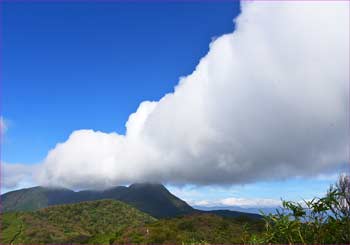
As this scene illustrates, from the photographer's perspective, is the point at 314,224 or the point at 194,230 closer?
the point at 314,224

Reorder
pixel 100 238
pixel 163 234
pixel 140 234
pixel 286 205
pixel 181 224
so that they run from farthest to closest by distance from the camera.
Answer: pixel 100 238, pixel 181 224, pixel 140 234, pixel 163 234, pixel 286 205

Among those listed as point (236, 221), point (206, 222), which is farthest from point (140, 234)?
point (236, 221)

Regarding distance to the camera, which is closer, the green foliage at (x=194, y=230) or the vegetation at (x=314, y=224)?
the vegetation at (x=314, y=224)

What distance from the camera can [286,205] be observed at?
15.1 meters

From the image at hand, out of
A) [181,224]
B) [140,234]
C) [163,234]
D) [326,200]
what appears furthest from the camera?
[181,224]

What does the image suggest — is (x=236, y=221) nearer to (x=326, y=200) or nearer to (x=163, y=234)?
(x=163, y=234)

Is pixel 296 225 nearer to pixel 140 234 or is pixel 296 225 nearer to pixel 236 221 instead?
pixel 140 234

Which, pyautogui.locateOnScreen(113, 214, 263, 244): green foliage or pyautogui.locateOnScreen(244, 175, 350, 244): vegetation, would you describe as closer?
pyautogui.locateOnScreen(244, 175, 350, 244): vegetation

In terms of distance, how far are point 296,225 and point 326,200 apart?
1373 mm

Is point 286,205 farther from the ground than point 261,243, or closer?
farther from the ground

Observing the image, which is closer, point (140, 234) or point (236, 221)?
point (140, 234)

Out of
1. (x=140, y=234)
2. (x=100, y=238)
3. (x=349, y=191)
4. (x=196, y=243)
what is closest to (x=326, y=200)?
(x=349, y=191)

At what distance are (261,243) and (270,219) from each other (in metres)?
0.98

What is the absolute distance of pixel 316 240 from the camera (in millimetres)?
13219
